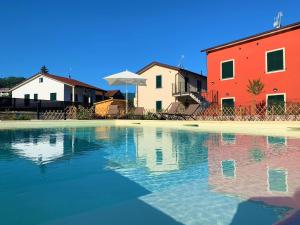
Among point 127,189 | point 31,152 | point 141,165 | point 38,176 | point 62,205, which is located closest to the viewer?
point 62,205

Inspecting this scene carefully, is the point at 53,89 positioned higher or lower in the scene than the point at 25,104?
higher

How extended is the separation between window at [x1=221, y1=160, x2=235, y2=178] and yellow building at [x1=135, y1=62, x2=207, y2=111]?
20.6 meters

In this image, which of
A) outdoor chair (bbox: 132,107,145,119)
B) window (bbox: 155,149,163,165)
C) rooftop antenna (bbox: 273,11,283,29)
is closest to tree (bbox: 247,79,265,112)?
rooftop antenna (bbox: 273,11,283,29)

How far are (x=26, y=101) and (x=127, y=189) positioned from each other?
2266 cm

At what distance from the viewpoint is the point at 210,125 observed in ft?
52.2

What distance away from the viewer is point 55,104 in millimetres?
24938

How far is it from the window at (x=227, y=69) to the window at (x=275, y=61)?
2606 mm

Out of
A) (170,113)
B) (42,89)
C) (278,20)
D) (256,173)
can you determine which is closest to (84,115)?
(170,113)

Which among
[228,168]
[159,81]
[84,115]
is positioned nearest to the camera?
[228,168]

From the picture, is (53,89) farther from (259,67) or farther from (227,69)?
Answer: (259,67)

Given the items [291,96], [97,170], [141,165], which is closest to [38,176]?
[97,170]

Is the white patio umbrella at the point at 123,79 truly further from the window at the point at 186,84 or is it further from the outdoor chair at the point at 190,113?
the window at the point at 186,84

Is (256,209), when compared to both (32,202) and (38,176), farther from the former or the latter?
(38,176)

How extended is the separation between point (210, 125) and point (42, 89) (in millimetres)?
24183
